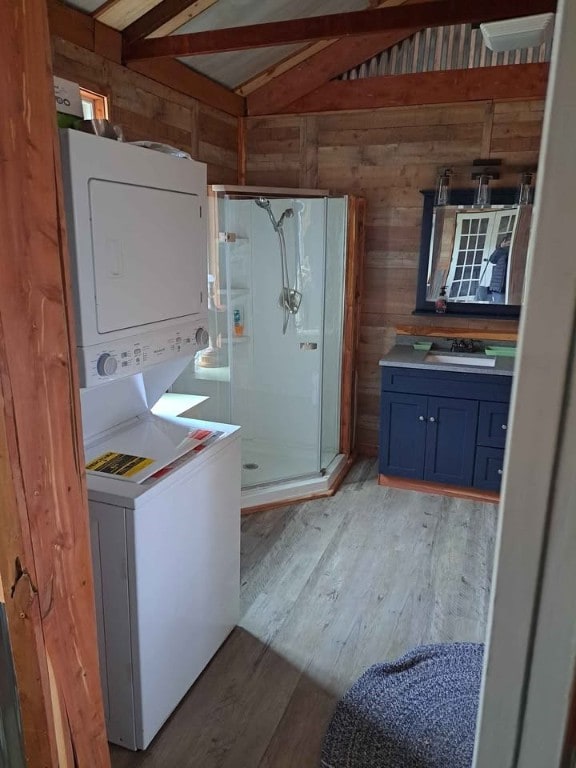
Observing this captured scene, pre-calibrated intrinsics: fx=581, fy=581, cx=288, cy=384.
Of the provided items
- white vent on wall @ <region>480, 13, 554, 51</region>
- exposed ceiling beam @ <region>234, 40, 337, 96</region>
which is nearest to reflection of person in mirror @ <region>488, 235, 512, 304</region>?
white vent on wall @ <region>480, 13, 554, 51</region>

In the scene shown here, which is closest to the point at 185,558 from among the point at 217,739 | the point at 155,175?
the point at 217,739

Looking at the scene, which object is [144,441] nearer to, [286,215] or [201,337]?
[201,337]

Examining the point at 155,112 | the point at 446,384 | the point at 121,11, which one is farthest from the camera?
the point at 446,384

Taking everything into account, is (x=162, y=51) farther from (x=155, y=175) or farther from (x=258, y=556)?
(x=258, y=556)

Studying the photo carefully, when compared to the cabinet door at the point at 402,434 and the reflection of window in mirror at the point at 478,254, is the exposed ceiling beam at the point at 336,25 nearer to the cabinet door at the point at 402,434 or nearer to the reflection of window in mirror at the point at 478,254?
the reflection of window in mirror at the point at 478,254

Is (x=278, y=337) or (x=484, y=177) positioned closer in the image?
(x=484, y=177)

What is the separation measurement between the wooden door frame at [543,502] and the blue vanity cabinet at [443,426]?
2.98 meters

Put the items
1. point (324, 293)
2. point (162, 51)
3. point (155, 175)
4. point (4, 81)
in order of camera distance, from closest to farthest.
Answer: point (4, 81) → point (155, 175) → point (162, 51) → point (324, 293)

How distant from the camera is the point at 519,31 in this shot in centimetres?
246

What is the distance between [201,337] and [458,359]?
2.26m

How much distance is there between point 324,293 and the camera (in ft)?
12.2

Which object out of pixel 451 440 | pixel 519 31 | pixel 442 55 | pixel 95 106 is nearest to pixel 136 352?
pixel 95 106

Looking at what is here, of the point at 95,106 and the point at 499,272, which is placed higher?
the point at 95,106

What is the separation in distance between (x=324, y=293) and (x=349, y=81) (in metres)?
1.41
